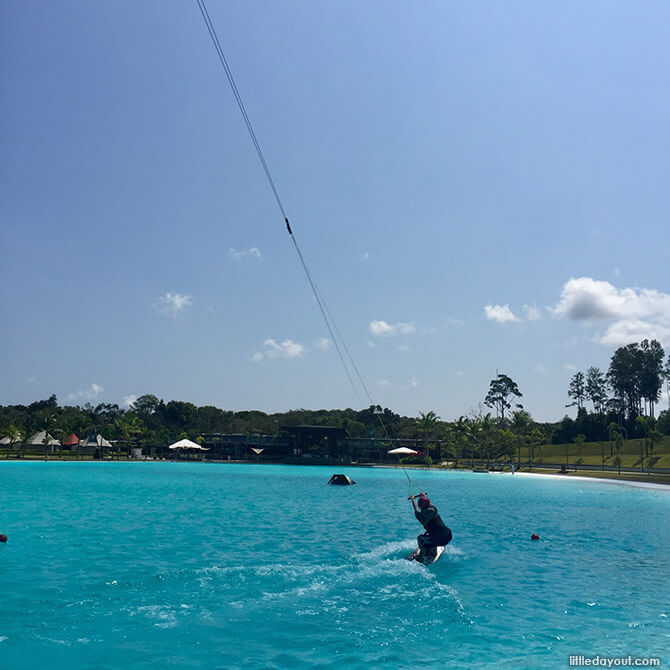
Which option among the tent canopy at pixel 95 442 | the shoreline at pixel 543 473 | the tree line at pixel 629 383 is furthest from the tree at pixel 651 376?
the tent canopy at pixel 95 442

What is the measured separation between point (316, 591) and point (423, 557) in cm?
550

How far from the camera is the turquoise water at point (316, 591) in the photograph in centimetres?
1130

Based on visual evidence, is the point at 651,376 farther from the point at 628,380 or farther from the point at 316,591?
the point at 316,591

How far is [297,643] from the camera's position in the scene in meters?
11.7

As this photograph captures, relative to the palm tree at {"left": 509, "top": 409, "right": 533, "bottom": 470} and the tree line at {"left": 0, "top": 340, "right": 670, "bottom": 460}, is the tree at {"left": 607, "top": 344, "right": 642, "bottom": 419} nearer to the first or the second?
the tree line at {"left": 0, "top": 340, "right": 670, "bottom": 460}

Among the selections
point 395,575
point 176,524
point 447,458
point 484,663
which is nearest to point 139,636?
point 484,663

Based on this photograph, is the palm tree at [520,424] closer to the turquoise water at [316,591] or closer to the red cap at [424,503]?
the turquoise water at [316,591]

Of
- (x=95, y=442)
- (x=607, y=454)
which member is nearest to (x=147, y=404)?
(x=95, y=442)

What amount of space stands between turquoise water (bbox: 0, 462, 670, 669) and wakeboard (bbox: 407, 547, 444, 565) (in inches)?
17.4

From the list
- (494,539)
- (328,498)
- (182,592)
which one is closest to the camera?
(182,592)

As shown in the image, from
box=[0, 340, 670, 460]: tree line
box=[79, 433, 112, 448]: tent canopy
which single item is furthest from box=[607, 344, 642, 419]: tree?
box=[79, 433, 112, 448]: tent canopy

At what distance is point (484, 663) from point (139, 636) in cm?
707

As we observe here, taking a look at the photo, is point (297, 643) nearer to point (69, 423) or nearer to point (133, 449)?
point (133, 449)

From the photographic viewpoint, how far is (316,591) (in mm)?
15703
